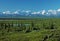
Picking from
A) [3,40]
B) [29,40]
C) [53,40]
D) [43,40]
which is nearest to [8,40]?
[3,40]

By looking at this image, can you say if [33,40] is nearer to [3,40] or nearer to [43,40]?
[43,40]

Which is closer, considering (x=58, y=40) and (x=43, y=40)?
(x=58, y=40)

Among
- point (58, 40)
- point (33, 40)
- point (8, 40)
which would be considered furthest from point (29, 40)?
point (58, 40)

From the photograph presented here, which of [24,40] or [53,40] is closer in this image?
[53,40]

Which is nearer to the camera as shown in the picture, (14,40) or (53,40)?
(53,40)

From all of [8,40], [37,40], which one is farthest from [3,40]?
[37,40]

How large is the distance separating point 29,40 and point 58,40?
10306 mm

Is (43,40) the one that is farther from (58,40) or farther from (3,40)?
(3,40)

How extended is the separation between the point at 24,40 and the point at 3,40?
6473 mm

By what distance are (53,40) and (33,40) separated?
806 centimetres

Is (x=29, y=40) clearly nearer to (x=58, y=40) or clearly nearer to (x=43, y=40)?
(x=43, y=40)

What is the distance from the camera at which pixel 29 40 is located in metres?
58.1

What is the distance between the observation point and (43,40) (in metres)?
57.0

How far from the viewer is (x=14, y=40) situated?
192ft
